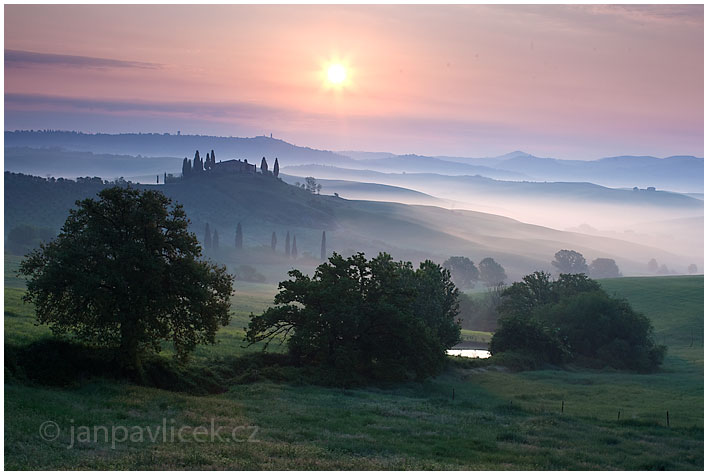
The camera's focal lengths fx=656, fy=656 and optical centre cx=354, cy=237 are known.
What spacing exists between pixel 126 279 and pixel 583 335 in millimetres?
56710

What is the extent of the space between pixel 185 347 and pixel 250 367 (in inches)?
329

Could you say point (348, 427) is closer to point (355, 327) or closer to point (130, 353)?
point (130, 353)

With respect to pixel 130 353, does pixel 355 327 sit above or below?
above

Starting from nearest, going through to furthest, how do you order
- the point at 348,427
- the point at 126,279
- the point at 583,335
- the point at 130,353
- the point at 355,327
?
the point at 348,427, the point at 126,279, the point at 130,353, the point at 355,327, the point at 583,335

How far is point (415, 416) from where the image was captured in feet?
110

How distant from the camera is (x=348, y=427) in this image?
29.2 meters

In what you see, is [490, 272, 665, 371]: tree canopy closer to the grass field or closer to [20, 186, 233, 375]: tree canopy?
the grass field

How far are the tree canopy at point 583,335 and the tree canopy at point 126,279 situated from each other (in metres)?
41.2

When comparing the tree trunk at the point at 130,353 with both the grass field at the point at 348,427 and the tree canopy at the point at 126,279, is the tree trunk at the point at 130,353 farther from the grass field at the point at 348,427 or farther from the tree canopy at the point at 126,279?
the grass field at the point at 348,427

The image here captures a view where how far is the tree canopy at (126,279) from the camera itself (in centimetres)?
3506

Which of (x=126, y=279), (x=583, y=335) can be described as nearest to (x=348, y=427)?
(x=126, y=279)

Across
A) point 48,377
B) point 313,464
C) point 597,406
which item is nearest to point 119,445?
point 313,464

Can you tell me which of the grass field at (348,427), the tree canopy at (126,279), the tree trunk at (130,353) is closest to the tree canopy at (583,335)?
the grass field at (348,427)

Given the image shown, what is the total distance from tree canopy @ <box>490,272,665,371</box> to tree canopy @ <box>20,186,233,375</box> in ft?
135
